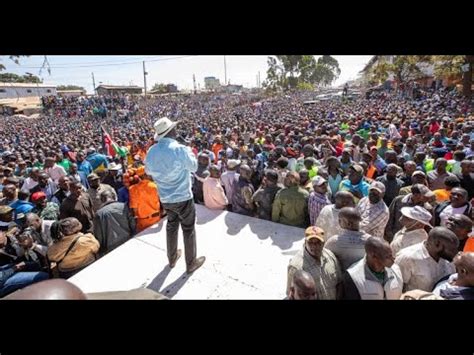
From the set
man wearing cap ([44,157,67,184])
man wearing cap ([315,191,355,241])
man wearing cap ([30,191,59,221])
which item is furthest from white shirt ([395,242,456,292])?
man wearing cap ([44,157,67,184])

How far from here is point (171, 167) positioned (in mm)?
2723

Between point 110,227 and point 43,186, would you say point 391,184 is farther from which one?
point 43,186

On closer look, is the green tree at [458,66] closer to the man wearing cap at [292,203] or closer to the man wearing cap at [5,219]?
the man wearing cap at [292,203]

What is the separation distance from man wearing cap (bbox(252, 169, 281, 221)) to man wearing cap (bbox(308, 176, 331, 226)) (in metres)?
0.56

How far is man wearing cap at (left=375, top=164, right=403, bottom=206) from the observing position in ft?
13.8

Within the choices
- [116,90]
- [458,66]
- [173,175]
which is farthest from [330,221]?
[116,90]

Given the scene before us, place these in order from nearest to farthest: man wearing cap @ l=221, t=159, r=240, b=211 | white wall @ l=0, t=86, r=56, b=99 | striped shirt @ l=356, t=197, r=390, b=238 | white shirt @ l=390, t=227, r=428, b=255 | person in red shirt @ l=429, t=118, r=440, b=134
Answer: white shirt @ l=390, t=227, r=428, b=255, striped shirt @ l=356, t=197, r=390, b=238, man wearing cap @ l=221, t=159, r=240, b=211, person in red shirt @ l=429, t=118, r=440, b=134, white wall @ l=0, t=86, r=56, b=99

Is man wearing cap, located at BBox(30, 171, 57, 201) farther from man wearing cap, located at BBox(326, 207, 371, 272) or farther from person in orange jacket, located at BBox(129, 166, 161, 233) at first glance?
man wearing cap, located at BBox(326, 207, 371, 272)

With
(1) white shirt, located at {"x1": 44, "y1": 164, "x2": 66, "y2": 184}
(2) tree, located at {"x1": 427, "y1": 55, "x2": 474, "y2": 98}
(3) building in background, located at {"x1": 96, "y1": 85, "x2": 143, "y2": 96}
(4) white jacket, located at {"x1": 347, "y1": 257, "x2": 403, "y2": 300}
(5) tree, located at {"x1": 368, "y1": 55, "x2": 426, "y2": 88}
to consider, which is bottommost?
(4) white jacket, located at {"x1": 347, "y1": 257, "x2": 403, "y2": 300}

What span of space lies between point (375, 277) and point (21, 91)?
49.9m

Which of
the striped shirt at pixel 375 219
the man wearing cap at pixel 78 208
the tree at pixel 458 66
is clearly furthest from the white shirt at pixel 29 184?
the tree at pixel 458 66

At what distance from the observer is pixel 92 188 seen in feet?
14.9
